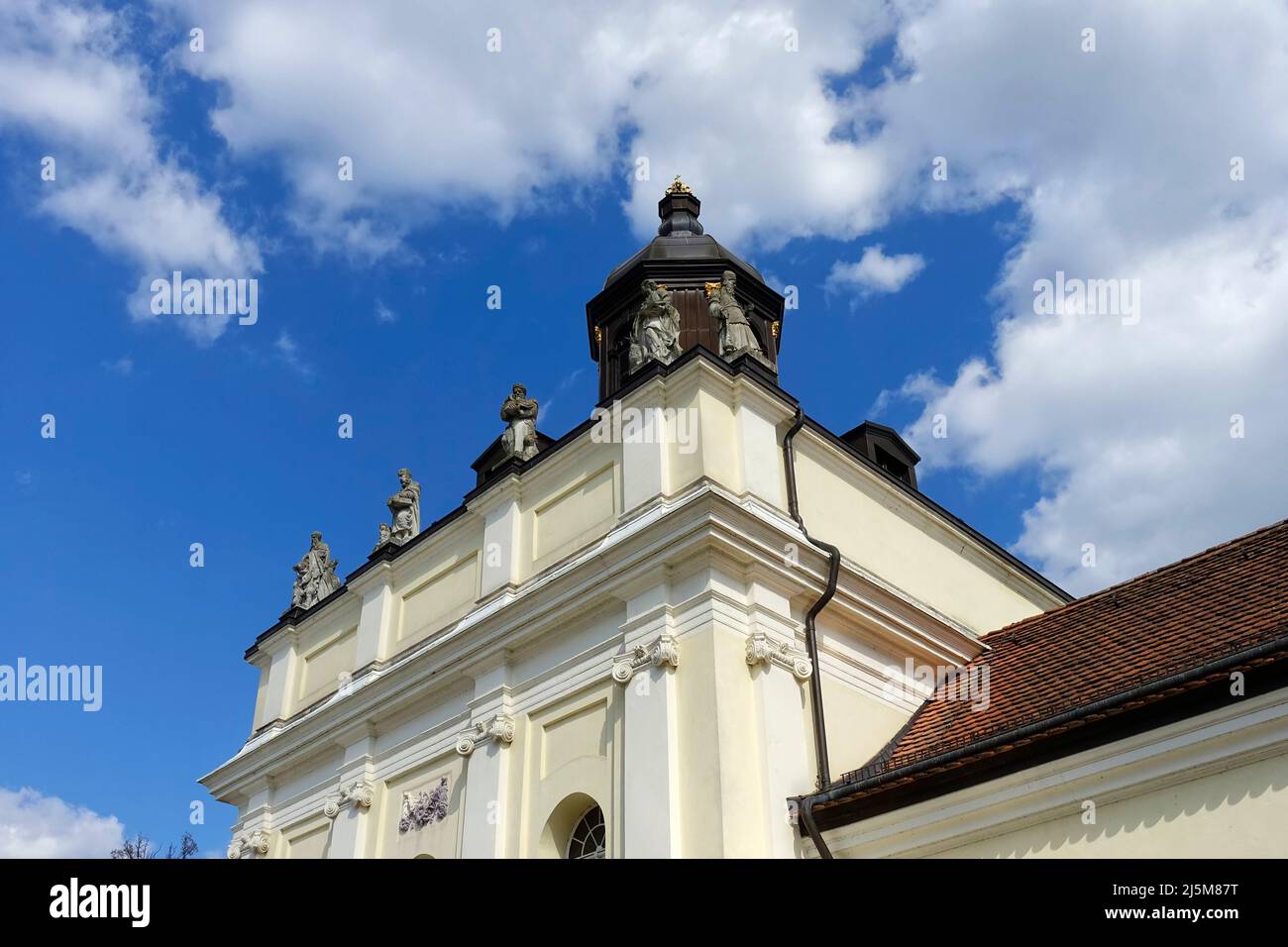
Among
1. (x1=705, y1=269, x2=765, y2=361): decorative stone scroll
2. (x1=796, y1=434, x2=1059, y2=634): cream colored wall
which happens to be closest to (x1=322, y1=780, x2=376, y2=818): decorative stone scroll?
(x1=796, y1=434, x2=1059, y2=634): cream colored wall

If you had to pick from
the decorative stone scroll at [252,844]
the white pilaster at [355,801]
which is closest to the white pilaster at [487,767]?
the white pilaster at [355,801]

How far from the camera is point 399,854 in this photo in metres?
16.3

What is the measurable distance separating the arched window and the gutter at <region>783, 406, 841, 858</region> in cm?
273

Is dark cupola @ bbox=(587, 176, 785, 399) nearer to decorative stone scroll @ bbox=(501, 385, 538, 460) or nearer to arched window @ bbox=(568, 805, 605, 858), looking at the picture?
decorative stone scroll @ bbox=(501, 385, 538, 460)

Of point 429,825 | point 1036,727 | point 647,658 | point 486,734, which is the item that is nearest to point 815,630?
point 647,658

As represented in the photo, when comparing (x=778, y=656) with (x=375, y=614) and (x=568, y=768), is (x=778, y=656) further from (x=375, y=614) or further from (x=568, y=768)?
(x=375, y=614)

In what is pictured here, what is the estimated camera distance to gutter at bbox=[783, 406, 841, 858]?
40.8 ft

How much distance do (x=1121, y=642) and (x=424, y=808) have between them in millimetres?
9430

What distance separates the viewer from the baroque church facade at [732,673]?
1089 centimetres

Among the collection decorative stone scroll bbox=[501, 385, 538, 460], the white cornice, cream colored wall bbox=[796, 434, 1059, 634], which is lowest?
the white cornice

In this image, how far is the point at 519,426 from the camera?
18.3 metres
